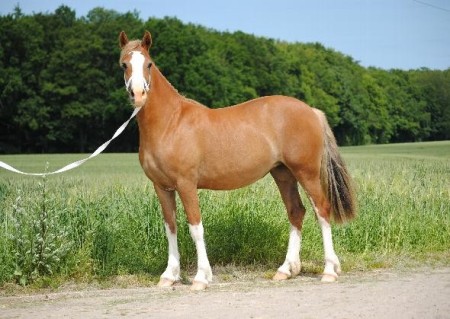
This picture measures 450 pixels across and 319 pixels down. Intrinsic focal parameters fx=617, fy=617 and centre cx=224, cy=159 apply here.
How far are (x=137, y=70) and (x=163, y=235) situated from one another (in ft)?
8.61

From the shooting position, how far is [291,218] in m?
7.58

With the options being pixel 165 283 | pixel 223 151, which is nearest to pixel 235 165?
pixel 223 151

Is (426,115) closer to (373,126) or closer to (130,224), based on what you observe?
(373,126)

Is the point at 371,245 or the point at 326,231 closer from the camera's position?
the point at 326,231

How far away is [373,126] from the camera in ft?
275

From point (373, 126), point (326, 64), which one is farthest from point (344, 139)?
point (326, 64)

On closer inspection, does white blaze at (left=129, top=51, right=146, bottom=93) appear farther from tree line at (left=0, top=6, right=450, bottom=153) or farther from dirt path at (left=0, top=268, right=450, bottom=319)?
tree line at (left=0, top=6, right=450, bottom=153)

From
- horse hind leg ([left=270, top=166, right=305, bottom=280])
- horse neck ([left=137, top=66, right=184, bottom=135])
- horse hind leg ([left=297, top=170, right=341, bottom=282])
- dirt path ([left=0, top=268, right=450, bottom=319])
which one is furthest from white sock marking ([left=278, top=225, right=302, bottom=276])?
horse neck ([left=137, top=66, right=184, bottom=135])

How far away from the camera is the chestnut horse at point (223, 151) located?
6801 millimetres

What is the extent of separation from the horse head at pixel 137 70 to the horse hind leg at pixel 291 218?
2062mm

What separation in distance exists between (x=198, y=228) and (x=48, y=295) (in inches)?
69.9

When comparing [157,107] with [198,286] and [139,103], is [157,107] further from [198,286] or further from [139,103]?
[198,286]

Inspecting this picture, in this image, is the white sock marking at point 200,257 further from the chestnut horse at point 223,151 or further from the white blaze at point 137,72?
the white blaze at point 137,72

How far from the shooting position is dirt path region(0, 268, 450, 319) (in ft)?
17.8
